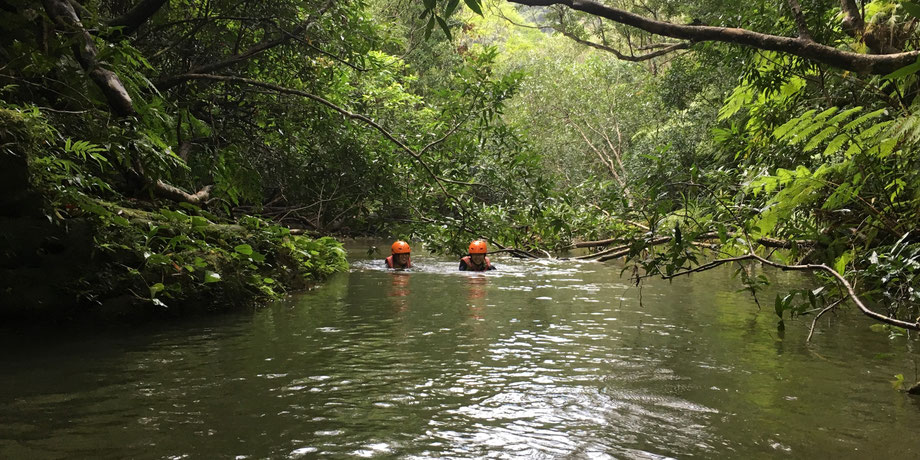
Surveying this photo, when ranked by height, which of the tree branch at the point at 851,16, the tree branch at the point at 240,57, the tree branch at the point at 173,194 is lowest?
the tree branch at the point at 173,194

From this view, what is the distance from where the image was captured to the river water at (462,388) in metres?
3.75

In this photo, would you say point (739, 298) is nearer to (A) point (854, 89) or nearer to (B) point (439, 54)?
(A) point (854, 89)

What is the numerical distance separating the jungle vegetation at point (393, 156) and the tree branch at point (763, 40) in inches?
0.7

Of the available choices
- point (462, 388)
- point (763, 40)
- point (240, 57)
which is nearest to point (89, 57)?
point (240, 57)

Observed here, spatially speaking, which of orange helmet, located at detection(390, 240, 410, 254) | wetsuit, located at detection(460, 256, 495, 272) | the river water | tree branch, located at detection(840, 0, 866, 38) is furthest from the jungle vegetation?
wetsuit, located at detection(460, 256, 495, 272)

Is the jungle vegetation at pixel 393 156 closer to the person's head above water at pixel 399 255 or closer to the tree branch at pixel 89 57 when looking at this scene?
the tree branch at pixel 89 57

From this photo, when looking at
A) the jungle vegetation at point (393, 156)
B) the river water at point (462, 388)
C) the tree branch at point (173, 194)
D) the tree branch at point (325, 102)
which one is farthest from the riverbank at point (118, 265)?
the tree branch at point (325, 102)

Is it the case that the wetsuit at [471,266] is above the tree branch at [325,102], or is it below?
below

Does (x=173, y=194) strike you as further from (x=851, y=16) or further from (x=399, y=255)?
(x=851, y=16)

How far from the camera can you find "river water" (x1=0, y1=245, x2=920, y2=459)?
12.3 ft

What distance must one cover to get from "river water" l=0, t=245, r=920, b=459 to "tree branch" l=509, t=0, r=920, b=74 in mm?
2344

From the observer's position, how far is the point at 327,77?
11.6m

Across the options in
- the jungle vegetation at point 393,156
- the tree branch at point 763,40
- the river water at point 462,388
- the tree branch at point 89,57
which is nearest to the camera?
the river water at point 462,388

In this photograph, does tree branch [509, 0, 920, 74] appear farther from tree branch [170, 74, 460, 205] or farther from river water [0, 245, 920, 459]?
tree branch [170, 74, 460, 205]
